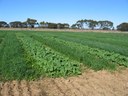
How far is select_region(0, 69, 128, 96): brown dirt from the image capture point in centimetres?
785

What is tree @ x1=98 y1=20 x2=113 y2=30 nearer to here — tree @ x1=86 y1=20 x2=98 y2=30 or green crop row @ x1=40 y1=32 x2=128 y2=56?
tree @ x1=86 y1=20 x2=98 y2=30

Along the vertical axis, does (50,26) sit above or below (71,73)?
below

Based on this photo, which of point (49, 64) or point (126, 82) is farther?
point (49, 64)

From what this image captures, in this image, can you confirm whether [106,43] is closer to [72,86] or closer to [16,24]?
[72,86]

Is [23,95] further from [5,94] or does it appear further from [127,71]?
[127,71]

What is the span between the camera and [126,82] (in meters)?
9.45

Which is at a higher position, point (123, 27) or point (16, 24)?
point (16, 24)

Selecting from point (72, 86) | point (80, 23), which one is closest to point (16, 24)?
point (80, 23)

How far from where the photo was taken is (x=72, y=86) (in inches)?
339

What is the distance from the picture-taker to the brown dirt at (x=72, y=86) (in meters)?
7.85

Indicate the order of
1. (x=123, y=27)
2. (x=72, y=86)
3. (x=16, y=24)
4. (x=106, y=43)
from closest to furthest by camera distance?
1. (x=72, y=86)
2. (x=106, y=43)
3. (x=123, y=27)
4. (x=16, y=24)

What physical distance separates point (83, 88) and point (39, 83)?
172cm

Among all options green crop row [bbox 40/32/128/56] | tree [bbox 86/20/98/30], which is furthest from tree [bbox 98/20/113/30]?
green crop row [bbox 40/32/128/56]

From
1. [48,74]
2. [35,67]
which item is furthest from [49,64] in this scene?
[48,74]
